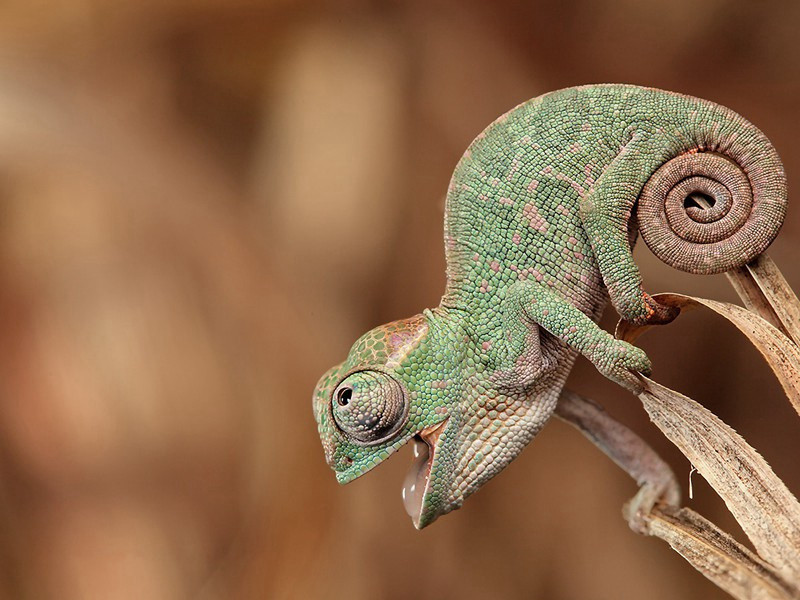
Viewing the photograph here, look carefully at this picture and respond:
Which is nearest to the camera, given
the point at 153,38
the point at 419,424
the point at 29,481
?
the point at 419,424

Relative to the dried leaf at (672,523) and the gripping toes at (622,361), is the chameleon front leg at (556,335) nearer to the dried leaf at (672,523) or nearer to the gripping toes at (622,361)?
the gripping toes at (622,361)

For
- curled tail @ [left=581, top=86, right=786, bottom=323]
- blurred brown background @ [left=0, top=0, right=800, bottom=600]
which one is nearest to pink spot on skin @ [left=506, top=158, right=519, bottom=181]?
curled tail @ [left=581, top=86, right=786, bottom=323]

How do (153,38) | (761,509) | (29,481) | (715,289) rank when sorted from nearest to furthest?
1. (761,509)
2. (715,289)
3. (153,38)
4. (29,481)

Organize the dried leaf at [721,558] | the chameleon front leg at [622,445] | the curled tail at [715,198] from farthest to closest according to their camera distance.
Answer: the chameleon front leg at [622,445], the curled tail at [715,198], the dried leaf at [721,558]

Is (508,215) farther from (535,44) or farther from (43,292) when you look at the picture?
(43,292)

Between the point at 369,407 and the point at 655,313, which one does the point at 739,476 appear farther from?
the point at 369,407

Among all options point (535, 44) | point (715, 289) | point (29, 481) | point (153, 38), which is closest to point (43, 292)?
point (29, 481)

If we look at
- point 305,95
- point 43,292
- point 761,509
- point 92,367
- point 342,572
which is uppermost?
point 305,95

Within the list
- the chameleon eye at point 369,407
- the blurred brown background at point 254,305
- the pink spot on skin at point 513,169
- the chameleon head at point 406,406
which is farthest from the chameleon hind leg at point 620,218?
the blurred brown background at point 254,305
